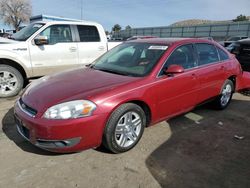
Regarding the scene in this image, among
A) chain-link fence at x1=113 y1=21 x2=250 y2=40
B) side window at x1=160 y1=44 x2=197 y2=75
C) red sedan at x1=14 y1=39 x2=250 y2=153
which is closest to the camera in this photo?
red sedan at x1=14 y1=39 x2=250 y2=153

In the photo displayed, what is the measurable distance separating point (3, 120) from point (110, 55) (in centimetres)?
224

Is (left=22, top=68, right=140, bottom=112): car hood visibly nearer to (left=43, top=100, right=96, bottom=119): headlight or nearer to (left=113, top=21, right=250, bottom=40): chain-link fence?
(left=43, top=100, right=96, bottom=119): headlight

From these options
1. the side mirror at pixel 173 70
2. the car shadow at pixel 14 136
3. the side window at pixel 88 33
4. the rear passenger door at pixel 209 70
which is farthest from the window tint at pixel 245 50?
the car shadow at pixel 14 136

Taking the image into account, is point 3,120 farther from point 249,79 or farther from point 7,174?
point 249,79

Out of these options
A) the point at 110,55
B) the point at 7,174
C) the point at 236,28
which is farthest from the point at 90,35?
the point at 236,28

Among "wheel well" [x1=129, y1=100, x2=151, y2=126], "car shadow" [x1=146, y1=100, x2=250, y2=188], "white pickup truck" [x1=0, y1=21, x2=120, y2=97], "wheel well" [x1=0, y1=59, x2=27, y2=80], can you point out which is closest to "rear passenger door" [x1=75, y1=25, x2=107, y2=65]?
"white pickup truck" [x1=0, y1=21, x2=120, y2=97]

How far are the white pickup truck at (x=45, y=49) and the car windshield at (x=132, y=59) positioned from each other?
2.10 meters

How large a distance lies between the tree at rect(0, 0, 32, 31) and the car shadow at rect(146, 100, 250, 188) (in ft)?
180

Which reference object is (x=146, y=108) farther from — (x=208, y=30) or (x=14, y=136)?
(x=208, y=30)

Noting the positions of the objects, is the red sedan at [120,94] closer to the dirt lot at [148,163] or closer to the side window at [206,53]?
the side window at [206,53]

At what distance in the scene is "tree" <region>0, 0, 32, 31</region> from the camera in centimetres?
5034

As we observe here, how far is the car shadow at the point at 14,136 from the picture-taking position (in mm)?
3139

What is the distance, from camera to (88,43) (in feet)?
21.5

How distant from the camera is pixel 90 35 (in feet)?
21.9
